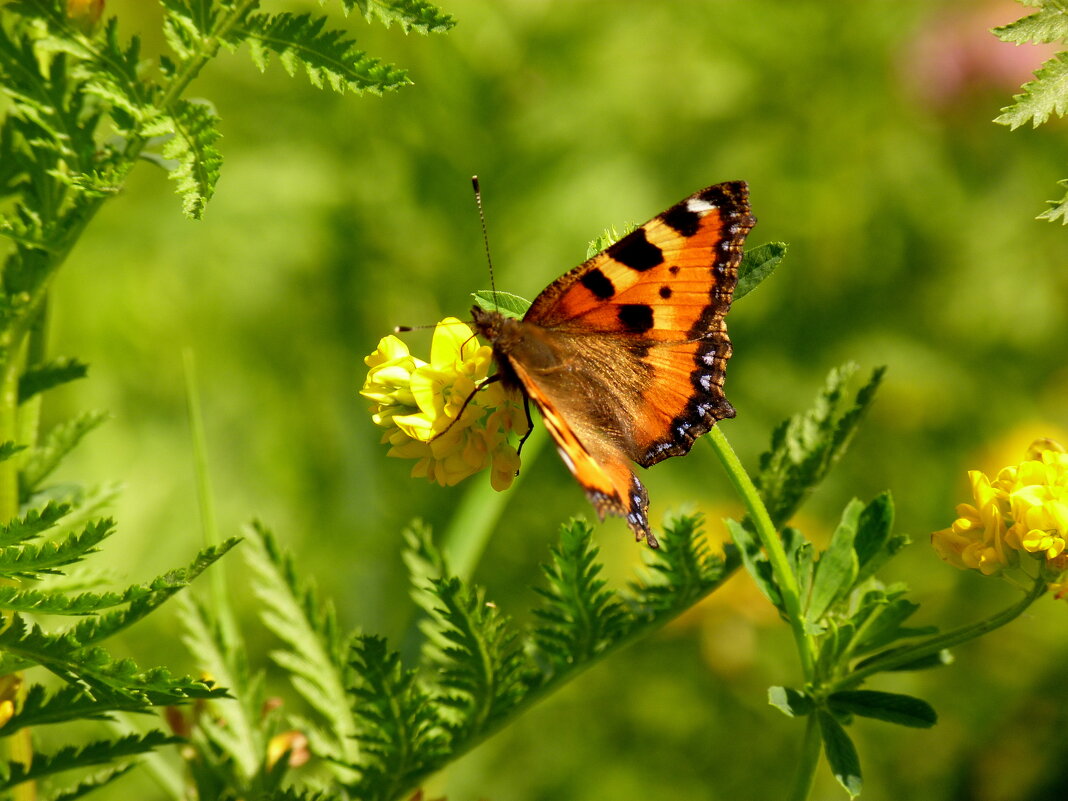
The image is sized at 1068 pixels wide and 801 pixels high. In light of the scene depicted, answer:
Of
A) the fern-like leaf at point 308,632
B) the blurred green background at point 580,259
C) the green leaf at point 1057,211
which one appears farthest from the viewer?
the blurred green background at point 580,259

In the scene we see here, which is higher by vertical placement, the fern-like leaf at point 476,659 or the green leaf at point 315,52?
the green leaf at point 315,52

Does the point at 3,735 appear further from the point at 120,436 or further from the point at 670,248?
the point at 120,436

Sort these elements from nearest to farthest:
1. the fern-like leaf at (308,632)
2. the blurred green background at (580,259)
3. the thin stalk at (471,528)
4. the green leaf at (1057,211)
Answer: the green leaf at (1057,211)
the fern-like leaf at (308,632)
the thin stalk at (471,528)
the blurred green background at (580,259)

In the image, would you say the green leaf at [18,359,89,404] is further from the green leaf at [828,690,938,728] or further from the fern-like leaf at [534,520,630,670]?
the green leaf at [828,690,938,728]

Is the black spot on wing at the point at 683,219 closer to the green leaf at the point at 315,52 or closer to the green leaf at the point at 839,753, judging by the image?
the green leaf at the point at 315,52

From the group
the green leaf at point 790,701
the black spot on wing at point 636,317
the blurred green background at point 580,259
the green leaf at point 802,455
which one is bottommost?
the blurred green background at point 580,259

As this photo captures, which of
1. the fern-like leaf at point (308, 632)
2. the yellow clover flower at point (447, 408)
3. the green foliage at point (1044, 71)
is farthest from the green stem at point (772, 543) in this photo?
the fern-like leaf at point (308, 632)

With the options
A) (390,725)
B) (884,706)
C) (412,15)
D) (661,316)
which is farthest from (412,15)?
(884,706)

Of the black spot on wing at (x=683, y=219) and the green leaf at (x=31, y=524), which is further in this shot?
the black spot on wing at (x=683, y=219)
